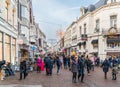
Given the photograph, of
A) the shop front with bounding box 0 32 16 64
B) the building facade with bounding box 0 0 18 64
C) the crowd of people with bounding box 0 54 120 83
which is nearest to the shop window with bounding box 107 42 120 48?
the crowd of people with bounding box 0 54 120 83

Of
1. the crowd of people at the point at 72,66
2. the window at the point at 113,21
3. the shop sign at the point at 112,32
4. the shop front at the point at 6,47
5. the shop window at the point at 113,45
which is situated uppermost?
the window at the point at 113,21

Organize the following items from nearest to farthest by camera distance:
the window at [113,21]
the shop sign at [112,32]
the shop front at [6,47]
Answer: the shop front at [6,47], the shop sign at [112,32], the window at [113,21]

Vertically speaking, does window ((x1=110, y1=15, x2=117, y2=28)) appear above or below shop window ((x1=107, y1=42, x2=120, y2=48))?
above

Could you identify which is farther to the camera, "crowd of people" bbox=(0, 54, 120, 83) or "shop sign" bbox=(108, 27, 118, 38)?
"shop sign" bbox=(108, 27, 118, 38)

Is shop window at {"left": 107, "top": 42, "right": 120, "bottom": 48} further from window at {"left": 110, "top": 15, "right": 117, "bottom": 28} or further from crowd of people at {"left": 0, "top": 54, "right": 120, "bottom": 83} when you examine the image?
crowd of people at {"left": 0, "top": 54, "right": 120, "bottom": 83}

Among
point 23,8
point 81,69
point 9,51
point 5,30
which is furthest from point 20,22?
point 81,69

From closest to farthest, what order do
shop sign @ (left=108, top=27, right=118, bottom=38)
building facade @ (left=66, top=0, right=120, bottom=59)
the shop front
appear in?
→ the shop front
shop sign @ (left=108, top=27, right=118, bottom=38)
building facade @ (left=66, top=0, right=120, bottom=59)

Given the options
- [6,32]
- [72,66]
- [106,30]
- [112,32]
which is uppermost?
[106,30]

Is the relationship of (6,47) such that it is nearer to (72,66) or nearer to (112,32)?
(72,66)

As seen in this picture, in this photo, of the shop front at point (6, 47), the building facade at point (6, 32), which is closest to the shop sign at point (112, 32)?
the building facade at point (6, 32)

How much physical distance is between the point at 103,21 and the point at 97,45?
428 centimetres

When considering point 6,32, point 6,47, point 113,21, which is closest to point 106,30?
point 113,21

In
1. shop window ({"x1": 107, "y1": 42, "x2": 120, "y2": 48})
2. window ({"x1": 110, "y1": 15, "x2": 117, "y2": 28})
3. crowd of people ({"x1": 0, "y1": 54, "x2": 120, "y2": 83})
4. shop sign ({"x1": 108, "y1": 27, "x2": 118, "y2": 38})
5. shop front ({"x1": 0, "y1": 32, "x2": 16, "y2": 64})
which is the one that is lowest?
crowd of people ({"x1": 0, "y1": 54, "x2": 120, "y2": 83})

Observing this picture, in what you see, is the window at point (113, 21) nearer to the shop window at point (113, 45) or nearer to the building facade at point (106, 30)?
the building facade at point (106, 30)
